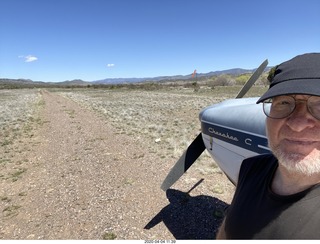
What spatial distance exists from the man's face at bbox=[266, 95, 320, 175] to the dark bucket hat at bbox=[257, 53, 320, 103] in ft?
0.33

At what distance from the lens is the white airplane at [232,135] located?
366 centimetres

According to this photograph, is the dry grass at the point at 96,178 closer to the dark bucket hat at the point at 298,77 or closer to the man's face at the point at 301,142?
the man's face at the point at 301,142

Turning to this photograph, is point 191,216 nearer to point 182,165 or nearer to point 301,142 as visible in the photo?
point 182,165

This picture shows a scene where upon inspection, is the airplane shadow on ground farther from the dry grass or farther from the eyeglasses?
the eyeglasses

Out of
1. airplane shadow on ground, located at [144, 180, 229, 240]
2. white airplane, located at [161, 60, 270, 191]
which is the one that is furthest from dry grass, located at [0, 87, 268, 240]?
white airplane, located at [161, 60, 270, 191]

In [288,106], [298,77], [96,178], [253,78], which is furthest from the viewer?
[96,178]

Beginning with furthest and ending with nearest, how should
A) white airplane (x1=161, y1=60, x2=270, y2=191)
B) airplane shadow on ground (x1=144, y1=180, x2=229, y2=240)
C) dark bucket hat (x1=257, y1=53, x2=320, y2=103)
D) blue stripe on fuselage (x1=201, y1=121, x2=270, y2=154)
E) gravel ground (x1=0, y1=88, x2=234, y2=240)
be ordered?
gravel ground (x1=0, y1=88, x2=234, y2=240)
airplane shadow on ground (x1=144, y1=180, x2=229, y2=240)
white airplane (x1=161, y1=60, x2=270, y2=191)
blue stripe on fuselage (x1=201, y1=121, x2=270, y2=154)
dark bucket hat (x1=257, y1=53, x2=320, y2=103)

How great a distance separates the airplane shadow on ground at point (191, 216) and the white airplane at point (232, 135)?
0.59m

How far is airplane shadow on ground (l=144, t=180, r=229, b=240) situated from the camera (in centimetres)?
476

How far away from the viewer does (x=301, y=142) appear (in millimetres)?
1412

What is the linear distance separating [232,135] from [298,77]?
114 inches

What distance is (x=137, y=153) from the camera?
9258 mm

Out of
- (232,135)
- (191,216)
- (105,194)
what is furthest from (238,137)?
(105,194)

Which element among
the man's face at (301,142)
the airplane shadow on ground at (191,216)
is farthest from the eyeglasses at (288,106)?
the airplane shadow on ground at (191,216)
